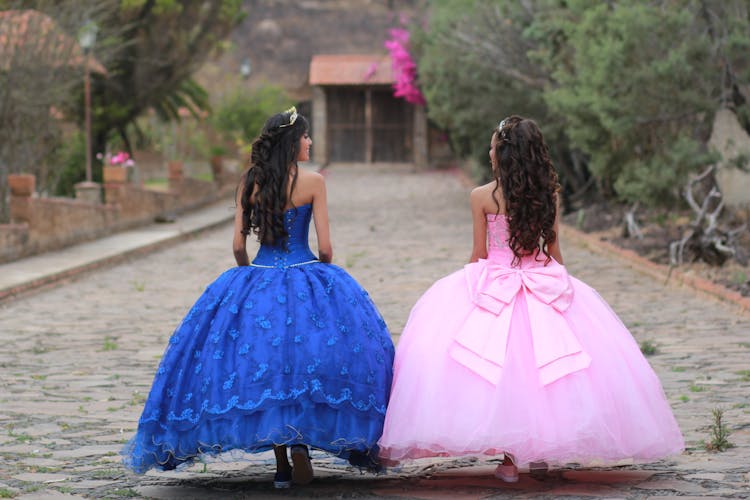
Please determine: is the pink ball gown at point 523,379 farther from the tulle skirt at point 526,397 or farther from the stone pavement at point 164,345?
the stone pavement at point 164,345

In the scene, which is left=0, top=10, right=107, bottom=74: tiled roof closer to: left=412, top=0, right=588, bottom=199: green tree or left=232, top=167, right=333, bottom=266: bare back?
left=412, top=0, right=588, bottom=199: green tree

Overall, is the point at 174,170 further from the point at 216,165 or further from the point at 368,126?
the point at 368,126

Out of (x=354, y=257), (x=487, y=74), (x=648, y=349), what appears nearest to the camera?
(x=648, y=349)

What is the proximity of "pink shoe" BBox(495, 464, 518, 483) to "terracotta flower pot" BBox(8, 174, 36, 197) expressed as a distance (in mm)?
14889

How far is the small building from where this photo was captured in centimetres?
5053

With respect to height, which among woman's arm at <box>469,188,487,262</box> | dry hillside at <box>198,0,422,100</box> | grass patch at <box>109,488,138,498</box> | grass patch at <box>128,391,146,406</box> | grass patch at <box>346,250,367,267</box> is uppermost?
dry hillside at <box>198,0,422,100</box>

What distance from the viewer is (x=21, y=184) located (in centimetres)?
1991

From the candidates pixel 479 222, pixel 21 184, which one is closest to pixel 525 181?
pixel 479 222

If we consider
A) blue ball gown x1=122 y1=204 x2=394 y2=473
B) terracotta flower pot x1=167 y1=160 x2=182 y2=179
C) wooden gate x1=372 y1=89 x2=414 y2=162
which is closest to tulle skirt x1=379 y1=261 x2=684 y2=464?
blue ball gown x1=122 y1=204 x2=394 y2=473

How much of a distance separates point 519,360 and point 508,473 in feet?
1.77

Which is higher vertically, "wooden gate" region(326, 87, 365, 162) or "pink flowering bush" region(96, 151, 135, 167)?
"wooden gate" region(326, 87, 365, 162)

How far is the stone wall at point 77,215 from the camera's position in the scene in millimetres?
19719

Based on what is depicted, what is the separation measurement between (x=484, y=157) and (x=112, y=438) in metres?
26.4

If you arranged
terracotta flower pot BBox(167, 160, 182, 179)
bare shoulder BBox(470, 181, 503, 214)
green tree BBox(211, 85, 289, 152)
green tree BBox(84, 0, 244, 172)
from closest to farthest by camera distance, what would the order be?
bare shoulder BBox(470, 181, 503, 214)
green tree BBox(84, 0, 244, 172)
terracotta flower pot BBox(167, 160, 182, 179)
green tree BBox(211, 85, 289, 152)
